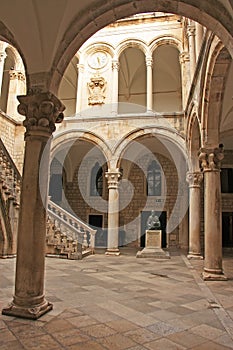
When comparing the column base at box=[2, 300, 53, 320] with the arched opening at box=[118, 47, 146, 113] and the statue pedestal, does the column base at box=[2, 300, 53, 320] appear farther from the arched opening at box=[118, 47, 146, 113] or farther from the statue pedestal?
the arched opening at box=[118, 47, 146, 113]

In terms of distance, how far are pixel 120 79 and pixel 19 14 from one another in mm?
13969

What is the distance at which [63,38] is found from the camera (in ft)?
14.4

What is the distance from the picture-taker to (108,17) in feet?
14.7

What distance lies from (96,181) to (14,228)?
789cm

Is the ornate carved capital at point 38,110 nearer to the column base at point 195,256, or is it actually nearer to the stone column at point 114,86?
the column base at point 195,256

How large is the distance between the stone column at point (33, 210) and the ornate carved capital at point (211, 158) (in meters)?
4.15

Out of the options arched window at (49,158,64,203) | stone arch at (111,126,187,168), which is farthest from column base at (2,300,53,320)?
arched window at (49,158,64,203)

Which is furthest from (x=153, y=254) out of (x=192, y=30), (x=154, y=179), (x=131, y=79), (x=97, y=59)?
(x=131, y=79)

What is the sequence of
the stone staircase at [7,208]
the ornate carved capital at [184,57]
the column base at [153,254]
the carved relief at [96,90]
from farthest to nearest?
the carved relief at [96,90] → the ornate carved capital at [184,57] → the column base at [153,254] → the stone staircase at [7,208]

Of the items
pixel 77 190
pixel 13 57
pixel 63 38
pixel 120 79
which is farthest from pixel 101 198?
pixel 63 38

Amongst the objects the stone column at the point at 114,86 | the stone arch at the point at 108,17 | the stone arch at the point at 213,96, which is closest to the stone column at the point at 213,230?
the stone arch at the point at 213,96

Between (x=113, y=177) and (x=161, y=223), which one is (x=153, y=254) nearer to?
(x=113, y=177)

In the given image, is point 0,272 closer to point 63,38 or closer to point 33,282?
point 33,282

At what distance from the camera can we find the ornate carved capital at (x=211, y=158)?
7125mm
